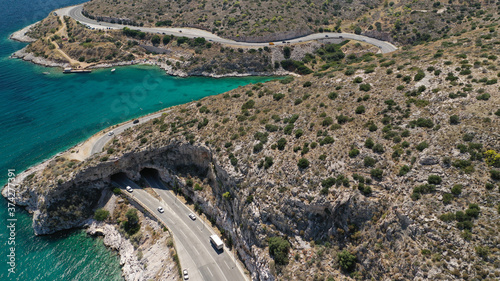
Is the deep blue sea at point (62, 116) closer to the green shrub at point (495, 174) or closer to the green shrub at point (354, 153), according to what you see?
the green shrub at point (354, 153)

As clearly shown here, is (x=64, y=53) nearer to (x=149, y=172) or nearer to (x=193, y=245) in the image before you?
(x=149, y=172)

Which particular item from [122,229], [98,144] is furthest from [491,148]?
[98,144]

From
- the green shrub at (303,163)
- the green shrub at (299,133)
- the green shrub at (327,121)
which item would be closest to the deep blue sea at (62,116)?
the green shrub at (303,163)

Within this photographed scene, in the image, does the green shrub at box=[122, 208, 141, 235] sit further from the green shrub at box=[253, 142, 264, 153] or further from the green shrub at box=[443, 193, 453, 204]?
the green shrub at box=[443, 193, 453, 204]

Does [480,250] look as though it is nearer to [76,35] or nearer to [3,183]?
[3,183]

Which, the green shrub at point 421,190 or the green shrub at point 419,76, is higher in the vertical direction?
the green shrub at point 419,76

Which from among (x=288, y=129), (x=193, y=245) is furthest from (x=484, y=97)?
(x=193, y=245)
